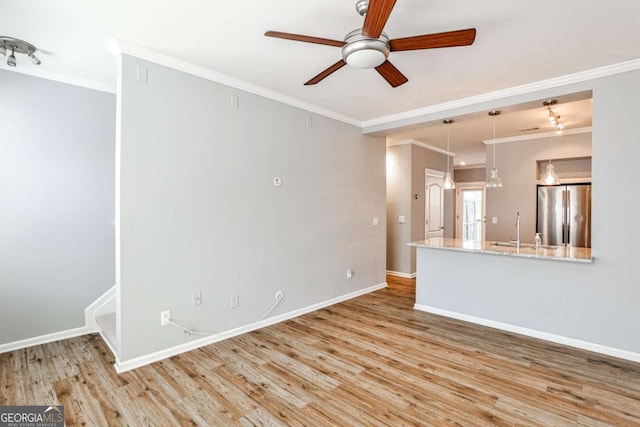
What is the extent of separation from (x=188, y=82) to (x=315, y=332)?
2850mm

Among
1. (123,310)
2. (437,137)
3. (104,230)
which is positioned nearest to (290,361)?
(123,310)

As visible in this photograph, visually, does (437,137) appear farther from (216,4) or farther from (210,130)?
(216,4)

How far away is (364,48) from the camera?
2062mm

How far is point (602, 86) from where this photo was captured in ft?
9.91

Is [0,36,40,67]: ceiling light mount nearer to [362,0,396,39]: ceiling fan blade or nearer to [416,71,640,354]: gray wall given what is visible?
[362,0,396,39]: ceiling fan blade

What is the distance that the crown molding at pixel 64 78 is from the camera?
3013 mm

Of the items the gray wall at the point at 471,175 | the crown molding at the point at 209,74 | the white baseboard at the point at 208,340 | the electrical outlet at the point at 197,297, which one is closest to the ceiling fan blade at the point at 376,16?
the crown molding at the point at 209,74

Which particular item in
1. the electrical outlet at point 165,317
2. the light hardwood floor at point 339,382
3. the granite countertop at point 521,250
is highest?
the granite countertop at point 521,250

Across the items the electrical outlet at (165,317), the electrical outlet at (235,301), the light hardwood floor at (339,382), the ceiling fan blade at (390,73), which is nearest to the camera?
the light hardwood floor at (339,382)

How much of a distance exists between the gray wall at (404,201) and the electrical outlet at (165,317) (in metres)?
4.38

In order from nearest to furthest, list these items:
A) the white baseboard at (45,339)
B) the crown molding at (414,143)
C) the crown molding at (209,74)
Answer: the crown molding at (209,74) → the white baseboard at (45,339) → the crown molding at (414,143)

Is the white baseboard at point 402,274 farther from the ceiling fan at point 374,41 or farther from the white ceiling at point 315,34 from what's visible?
the ceiling fan at point 374,41

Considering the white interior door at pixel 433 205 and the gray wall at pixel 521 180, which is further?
the white interior door at pixel 433 205

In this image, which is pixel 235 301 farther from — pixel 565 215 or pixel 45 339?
pixel 565 215
